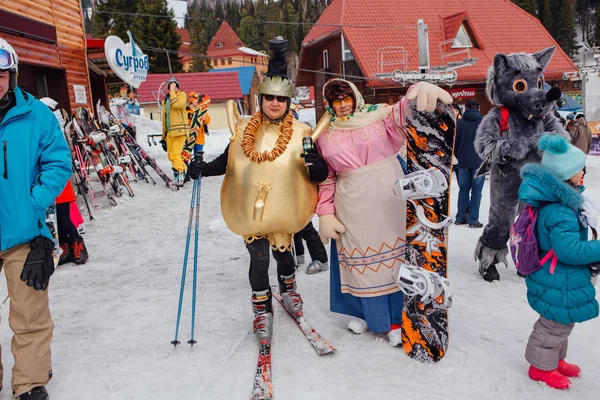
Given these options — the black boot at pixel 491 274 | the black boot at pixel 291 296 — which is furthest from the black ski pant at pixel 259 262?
the black boot at pixel 491 274

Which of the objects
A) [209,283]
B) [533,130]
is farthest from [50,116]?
[533,130]

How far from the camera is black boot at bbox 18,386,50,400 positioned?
2.55 metres

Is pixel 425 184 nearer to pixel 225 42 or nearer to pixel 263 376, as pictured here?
pixel 263 376

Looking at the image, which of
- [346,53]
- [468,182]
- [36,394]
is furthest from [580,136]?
[346,53]

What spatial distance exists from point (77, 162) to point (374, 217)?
20.2 feet

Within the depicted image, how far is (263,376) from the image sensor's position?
2748 millimetres

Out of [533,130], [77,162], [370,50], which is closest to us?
[533,130]

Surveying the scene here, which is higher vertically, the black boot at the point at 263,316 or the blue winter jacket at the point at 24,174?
the blue winter jacket at the point at 24,174

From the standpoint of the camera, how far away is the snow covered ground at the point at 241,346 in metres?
2.64

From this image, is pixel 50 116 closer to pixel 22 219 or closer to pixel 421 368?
pixel 22 219

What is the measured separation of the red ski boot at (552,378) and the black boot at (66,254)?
491 cm

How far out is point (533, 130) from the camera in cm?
404

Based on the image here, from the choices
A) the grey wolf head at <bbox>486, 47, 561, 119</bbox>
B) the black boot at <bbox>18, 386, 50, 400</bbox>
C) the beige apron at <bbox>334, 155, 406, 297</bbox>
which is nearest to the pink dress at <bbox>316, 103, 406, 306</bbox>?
the beige apron at <bbox>334, 155, 406, 297</bbox>

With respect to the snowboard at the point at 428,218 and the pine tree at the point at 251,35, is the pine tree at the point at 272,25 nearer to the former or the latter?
the pine tree at the point at 251,35
